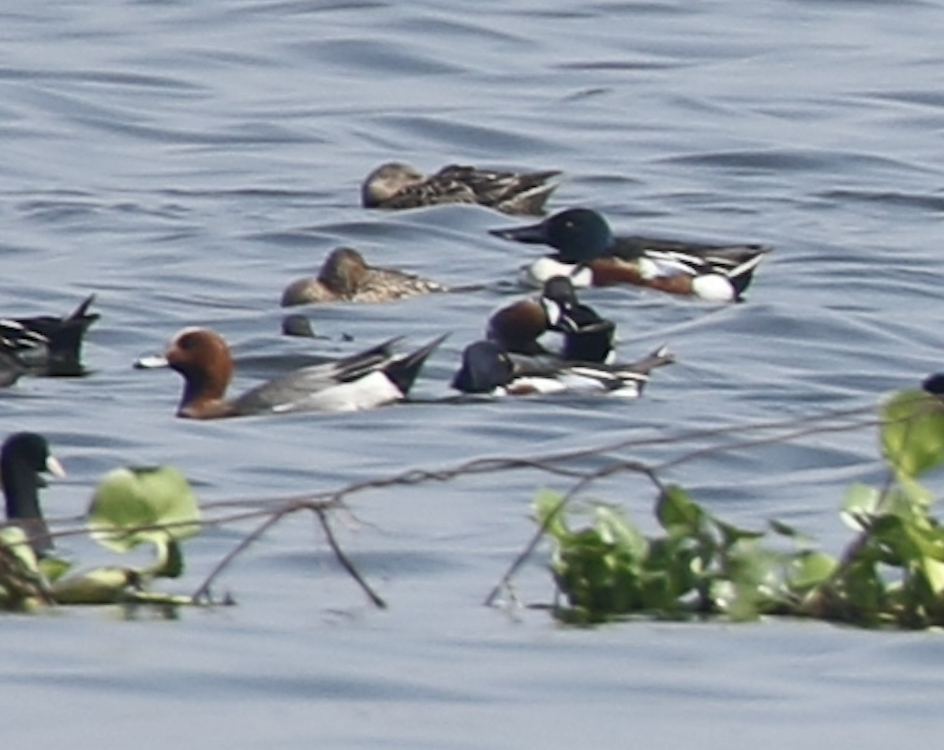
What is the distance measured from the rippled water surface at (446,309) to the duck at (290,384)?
14cm

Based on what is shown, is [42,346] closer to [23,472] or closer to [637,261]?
[637,261]

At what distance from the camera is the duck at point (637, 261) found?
60.4ft

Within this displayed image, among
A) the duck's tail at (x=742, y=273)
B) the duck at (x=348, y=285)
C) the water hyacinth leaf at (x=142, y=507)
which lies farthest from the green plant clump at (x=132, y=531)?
the duck's tail at (x=742, y=273)

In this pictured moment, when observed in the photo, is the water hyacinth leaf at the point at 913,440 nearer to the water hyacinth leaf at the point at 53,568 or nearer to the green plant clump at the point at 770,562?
the green plant clump at the point at 770,562

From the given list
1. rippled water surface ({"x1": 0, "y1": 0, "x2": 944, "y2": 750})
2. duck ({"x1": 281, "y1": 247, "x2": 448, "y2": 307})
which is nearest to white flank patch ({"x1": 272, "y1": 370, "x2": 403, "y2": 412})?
rippled water surface ({"x1": 0, "y1": 0, "x2": 944, "y2": 750})

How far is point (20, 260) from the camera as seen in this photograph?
19484mm

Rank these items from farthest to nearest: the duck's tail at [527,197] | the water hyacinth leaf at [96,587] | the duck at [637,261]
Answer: the duck's tail at [527,197]
the duck at [637,261]
the water hyacinth leaf at [96,587]

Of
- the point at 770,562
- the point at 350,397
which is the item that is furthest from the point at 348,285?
the point at 770,562

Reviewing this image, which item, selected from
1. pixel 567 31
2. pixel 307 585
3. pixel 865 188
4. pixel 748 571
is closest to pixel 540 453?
pixel 307 585

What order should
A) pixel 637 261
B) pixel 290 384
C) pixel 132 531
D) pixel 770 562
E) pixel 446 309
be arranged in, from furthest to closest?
pixel 637 261
pixel 446 309
pixel 290 384
pixel 132 531
pixel 770 562

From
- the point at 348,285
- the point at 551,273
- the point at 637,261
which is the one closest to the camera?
the point at 348,285

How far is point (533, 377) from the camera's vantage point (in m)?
15.5

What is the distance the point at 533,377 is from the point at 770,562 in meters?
7.85

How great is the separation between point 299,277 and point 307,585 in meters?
10.6
